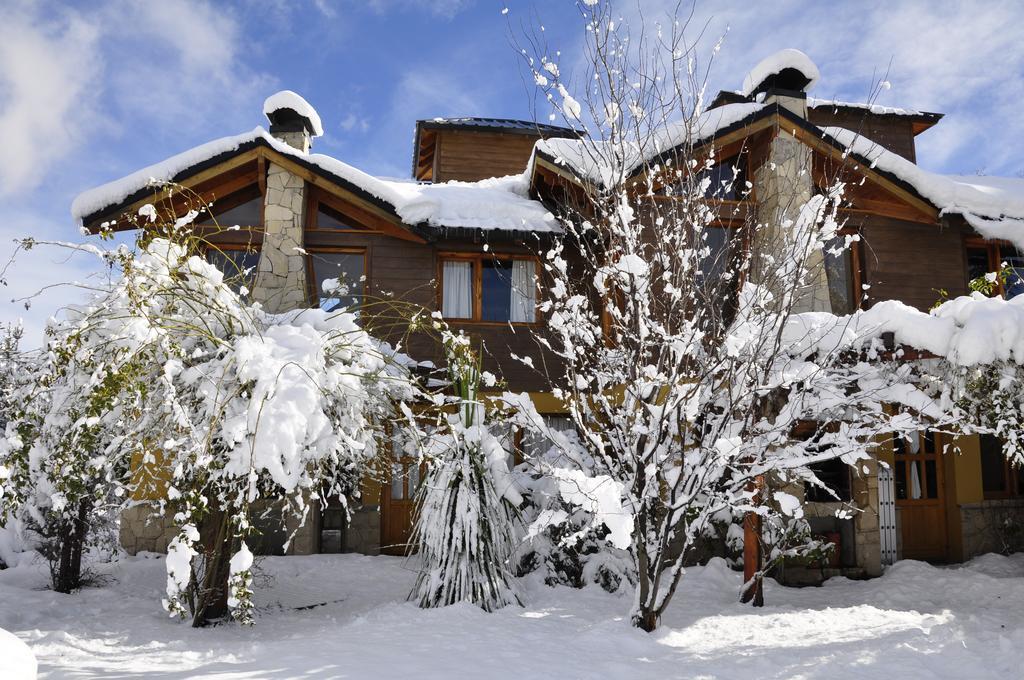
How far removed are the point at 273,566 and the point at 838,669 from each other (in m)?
6.88

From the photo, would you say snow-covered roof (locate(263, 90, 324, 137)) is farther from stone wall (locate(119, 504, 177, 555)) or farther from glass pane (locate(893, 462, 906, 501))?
glass pane (locate(893, 462, 906, 501))

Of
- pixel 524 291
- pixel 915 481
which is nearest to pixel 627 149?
pixel 524 291

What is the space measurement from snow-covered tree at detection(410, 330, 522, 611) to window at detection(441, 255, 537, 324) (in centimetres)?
401

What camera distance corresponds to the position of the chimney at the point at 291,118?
12320 millimetres

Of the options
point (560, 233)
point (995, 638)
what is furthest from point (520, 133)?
point (995, 638)

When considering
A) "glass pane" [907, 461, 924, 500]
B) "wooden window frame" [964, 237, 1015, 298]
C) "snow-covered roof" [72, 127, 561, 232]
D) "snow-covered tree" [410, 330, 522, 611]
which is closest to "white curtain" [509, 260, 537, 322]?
"snow-covered roof" [72, 127, 561, 232]

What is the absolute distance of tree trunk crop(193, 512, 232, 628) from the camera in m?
6.78

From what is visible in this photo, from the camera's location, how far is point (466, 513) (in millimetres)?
7035

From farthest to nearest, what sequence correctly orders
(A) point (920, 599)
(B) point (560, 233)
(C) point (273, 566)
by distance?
1. (B) point (560, 233)
2. (C) point (273, 566)
3. (A) point (920, 599)

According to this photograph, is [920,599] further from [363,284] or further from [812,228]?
[363,284]

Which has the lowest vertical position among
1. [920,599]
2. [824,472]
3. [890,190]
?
[920,599]

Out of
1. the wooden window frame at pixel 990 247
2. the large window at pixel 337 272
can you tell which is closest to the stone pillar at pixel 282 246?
the large window at pixel 337 272

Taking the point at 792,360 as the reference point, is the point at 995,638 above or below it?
below

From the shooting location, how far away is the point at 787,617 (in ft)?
23.5
